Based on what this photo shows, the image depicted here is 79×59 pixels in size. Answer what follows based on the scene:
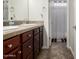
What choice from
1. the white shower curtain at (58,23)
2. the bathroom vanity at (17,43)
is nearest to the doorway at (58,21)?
the white shower curtain at (58,23)

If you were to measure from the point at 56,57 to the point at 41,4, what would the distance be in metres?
2.19

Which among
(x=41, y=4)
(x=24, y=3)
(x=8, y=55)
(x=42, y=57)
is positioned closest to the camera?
(x=8, y=55)

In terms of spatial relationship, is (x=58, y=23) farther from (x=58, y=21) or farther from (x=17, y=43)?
(x=17, y=43)

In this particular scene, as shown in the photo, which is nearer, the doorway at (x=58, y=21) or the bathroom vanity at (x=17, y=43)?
the bathroom vanity at (x=17, y=43)

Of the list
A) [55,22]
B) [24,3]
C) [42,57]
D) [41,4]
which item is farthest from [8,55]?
[55,22]

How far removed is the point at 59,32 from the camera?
750cm

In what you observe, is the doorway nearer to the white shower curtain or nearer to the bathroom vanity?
the white shower curtain

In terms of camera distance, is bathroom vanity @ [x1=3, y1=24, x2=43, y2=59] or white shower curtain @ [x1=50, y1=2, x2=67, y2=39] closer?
bathroom vanity @ [x1=3, y1=24, x2=43, y2=59]

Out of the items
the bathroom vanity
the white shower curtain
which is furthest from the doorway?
the bathroom vanity

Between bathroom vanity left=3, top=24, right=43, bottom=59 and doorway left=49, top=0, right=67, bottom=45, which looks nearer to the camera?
bathroom vanity left=3, top=24, right=43, bottom=59

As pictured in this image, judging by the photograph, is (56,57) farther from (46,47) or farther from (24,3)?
(24,3)

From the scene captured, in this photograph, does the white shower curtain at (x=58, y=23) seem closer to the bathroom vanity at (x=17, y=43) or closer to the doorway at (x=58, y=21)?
the doorway at (x=58, y=21)

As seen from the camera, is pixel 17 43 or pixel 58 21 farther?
pixel 58 21

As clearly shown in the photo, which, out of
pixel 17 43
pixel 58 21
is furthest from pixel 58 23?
pixel 17 43
